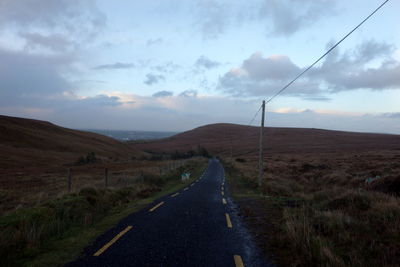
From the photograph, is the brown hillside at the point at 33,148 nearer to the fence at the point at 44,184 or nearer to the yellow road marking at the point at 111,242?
the fence at the point at 44,184

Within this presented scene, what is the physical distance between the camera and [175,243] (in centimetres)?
698

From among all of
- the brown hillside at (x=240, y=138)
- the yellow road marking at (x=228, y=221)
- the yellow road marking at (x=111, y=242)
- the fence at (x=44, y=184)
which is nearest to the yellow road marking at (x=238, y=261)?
the yellow road marking at (x=228, y=221)

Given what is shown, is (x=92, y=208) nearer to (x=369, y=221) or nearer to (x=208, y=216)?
(x=208, y=216)

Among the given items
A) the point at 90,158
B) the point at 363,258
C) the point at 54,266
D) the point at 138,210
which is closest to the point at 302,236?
the point at 363,258

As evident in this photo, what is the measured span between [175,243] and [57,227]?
4124 millimetres

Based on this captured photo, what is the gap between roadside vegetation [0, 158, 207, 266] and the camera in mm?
6105

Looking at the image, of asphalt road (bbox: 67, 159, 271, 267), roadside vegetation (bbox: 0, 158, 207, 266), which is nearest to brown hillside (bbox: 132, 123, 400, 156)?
roadside vegetation (bbox: 0, 158, 207, 266)

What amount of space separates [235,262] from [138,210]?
6640 mm

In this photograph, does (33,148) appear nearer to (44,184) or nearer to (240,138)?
(44,184)

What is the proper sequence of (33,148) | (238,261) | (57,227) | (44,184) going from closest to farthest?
(238,261), (57,227), (44,184), (33,148)

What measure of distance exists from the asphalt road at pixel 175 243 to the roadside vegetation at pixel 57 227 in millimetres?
561

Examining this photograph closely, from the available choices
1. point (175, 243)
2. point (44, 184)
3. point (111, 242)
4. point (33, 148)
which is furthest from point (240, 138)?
point (111, 242)

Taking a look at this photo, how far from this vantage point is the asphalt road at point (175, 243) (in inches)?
227

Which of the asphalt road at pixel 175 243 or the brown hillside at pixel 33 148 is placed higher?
the asphalt road at pixel 175 243
